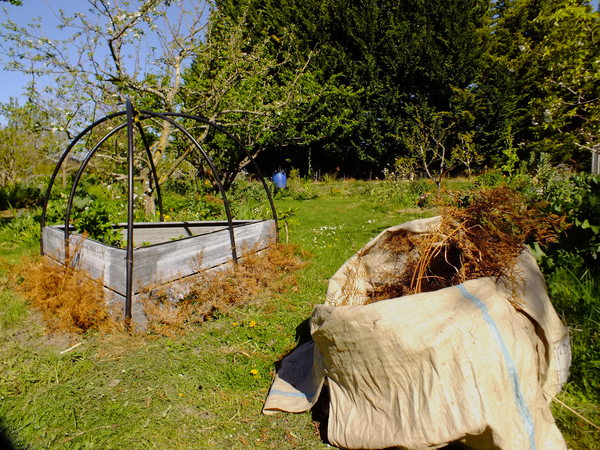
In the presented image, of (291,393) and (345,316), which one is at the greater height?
(345,316)

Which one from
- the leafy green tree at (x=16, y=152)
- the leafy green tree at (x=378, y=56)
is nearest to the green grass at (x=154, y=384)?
the leafy green tree at (x=378, y=56)

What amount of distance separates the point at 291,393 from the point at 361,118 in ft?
43.2

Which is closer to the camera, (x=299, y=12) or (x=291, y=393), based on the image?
(x=291, y=393)

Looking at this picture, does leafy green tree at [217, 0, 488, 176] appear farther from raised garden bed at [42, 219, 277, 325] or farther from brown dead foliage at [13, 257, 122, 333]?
brown dead foliage at [13, 257, 122, 333]

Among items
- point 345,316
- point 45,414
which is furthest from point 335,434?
point 45,414

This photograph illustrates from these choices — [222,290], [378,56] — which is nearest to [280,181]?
[378,56]

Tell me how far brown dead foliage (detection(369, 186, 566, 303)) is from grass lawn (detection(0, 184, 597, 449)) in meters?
0.86

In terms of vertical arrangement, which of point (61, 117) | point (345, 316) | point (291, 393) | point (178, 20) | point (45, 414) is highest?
point (178, 20)

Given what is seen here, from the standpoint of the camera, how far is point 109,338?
2.74 meters

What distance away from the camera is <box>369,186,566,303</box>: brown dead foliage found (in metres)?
1.86

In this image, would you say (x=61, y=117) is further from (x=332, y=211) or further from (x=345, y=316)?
(x=345, y=316)

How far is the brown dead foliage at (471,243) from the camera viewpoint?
186 centimetres

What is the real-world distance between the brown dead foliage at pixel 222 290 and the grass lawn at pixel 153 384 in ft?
0.34

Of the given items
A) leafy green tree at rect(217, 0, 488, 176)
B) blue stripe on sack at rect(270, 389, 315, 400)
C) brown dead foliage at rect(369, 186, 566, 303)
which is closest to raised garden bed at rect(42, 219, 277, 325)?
blue stripe on sack at rect(270, 389, 315, 400)
